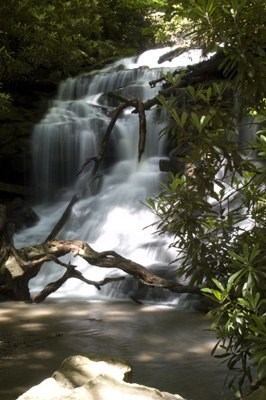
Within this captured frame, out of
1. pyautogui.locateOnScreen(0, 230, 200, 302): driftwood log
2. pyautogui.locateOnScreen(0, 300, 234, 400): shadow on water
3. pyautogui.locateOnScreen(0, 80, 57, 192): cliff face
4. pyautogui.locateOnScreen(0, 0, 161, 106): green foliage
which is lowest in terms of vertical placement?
pyautogui.locateOnScreen(0, 300, 234, 400): shadow on water

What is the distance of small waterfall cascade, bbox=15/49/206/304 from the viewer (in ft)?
29.2

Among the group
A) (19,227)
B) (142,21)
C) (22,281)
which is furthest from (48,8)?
(142,21)

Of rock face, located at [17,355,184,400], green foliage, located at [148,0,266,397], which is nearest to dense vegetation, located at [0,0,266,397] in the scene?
green foliage, located at [148,0,266,397]

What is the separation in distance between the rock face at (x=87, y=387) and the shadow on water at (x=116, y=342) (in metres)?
0.81

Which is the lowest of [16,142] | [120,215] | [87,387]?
[120,215]

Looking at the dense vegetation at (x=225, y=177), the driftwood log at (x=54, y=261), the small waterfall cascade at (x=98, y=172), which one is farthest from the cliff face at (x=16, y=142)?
the dense vegetation at (x=225, y=177)

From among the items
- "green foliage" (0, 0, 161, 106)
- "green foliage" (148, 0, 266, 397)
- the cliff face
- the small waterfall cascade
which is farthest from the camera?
the cliff face

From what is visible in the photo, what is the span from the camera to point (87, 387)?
2.62m

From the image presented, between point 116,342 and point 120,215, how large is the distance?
508 centimetres

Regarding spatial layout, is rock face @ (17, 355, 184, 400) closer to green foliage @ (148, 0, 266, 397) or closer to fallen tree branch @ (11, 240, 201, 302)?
green foliage @ (148, 0, 266, 397)

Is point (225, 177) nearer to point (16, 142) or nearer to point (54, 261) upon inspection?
point (54, 261)

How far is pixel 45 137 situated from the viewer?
12.4 meters

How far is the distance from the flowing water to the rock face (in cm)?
90

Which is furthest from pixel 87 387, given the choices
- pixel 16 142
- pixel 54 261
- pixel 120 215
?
pixel 16 142
